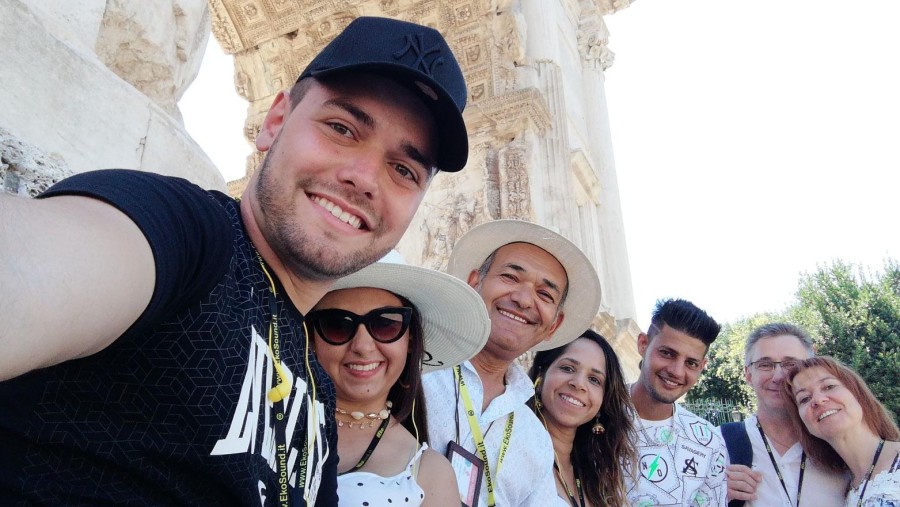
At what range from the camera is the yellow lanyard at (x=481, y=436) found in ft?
7.39

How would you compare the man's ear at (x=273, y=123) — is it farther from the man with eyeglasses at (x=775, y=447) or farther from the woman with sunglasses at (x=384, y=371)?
the man with eyeglasses at (x=775, y=447)

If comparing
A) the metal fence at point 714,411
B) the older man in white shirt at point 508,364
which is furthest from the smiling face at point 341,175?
the metal fence at point 714,411

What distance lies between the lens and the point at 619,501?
3006mm

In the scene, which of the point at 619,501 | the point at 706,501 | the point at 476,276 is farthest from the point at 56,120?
the point at 706,501

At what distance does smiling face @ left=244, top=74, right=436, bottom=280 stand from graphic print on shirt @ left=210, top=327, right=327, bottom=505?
0.21 meters

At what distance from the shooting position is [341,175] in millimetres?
1185

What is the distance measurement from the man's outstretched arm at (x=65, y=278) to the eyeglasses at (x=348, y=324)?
1.13 meters

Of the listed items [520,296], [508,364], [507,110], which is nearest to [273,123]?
[520,296]

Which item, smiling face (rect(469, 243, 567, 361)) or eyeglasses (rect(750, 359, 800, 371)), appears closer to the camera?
smiling face (rect(469, 243, 567, 361))

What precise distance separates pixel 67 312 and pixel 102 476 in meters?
0.30

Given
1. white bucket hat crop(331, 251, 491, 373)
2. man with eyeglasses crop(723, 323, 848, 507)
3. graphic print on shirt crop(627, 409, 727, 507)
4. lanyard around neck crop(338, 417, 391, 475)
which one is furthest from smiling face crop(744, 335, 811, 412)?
lanyard around neck crop(338, 417, 391, 475)

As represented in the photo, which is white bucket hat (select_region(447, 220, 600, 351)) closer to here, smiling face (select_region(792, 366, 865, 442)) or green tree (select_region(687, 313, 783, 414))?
smiling face (select_region(792, 366, 865, 442))

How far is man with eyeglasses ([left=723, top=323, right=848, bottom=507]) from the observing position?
333 centimetres

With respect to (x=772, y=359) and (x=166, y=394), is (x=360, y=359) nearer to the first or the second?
(x=166, y=394)
